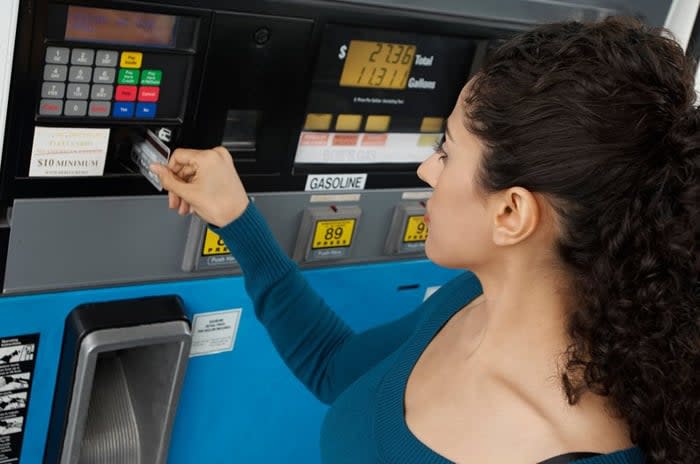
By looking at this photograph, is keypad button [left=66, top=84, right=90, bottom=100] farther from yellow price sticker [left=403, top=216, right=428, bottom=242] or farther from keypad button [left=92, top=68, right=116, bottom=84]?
yellow price sticker [left=403, top=216, right=428, bottom=242]

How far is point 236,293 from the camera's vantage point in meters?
1.84

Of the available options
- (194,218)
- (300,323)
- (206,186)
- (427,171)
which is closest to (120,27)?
(206,186)

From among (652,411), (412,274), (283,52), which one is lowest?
(412,274)

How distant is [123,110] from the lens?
1.50m

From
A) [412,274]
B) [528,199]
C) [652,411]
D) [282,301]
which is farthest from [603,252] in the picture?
[412,274]

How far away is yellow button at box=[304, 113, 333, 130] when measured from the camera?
1.77 metres

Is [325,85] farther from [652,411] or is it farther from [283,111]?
[652,411]

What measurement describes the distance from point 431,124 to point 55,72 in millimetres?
863

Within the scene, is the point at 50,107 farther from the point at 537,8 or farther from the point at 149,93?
the point at 537,8

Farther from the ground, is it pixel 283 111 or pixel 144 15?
pixel 144 15

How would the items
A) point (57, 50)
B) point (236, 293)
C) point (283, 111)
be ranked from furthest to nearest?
point (236, 293) → point (283, 111) → point (57, 50)

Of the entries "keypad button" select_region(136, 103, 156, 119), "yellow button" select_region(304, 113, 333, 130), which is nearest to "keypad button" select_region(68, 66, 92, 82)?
"keypad button" select_region(136, 103, 156, 119)

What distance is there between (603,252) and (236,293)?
0.86m

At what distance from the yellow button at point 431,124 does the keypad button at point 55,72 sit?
0.82m
